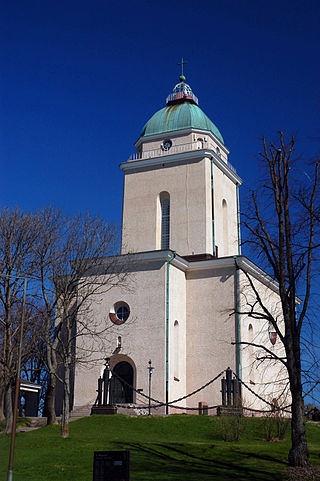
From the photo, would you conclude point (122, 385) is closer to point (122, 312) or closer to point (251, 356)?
point (122, 312)

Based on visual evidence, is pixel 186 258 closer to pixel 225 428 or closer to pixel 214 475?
pixel 225 428

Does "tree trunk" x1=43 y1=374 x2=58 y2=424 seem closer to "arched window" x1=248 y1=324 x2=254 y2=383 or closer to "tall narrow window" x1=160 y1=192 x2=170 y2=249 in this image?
"arched window" x1=248 y1=324 x2=254 y2=383

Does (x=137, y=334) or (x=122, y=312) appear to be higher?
(x=122, y=312)

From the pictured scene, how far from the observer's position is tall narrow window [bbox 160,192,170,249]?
3706 cm

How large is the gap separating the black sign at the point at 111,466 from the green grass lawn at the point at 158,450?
8.00 feet

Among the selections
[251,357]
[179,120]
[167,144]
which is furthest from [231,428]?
[179,120]

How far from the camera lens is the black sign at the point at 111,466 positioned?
11.7 meters

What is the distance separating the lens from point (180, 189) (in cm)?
3741

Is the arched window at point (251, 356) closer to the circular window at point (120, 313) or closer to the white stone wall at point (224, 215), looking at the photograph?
the white stone wall at point (224, 215)

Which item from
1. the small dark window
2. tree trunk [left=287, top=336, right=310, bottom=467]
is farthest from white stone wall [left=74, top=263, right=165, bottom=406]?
tree trunk [left=287, top=336, right=310, bottom=467]

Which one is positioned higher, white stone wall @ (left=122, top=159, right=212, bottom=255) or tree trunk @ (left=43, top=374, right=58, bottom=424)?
white stone wall @ (left=122, top=159, right=212, bottom=255)

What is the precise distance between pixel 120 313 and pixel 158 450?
50.8 feet

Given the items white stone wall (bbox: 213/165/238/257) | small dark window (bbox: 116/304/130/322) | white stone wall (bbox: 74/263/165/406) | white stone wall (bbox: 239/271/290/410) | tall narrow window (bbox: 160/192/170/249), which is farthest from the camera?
white stone wall (bbox: 213/165/238/257)

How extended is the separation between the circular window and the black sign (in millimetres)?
20551
